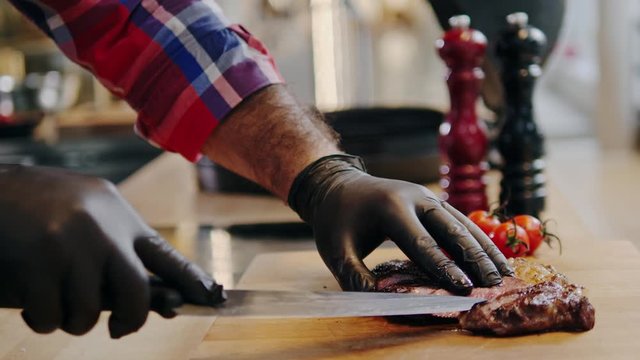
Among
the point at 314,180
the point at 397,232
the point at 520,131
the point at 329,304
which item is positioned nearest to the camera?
the point at 329,304

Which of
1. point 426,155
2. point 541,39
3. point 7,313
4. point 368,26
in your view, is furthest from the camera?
point 368,26

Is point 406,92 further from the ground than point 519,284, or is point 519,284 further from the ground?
point 519,284

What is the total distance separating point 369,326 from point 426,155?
1.00 metres

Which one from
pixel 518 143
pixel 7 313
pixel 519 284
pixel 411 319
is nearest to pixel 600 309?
pixel 519 284

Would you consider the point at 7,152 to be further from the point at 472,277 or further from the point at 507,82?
the point at 472,277

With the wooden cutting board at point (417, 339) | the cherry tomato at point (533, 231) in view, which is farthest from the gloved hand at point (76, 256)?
the cherry tomato at point (533, 231)

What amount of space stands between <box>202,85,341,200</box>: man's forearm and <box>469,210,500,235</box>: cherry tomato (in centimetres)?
29

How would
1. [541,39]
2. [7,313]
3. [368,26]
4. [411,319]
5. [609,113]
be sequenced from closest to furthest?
[411,319], [7,313], [541,39], [609,113], [368,26]

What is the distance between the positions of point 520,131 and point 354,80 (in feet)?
14.1

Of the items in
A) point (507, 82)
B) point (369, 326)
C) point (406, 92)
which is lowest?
point (406, 92)

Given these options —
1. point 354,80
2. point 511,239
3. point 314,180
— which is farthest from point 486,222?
point 354,80

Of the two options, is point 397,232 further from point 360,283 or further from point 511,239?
point 511,239

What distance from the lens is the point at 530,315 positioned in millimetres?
1036

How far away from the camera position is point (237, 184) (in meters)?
2.10
